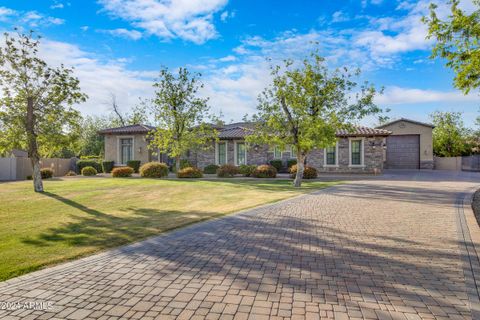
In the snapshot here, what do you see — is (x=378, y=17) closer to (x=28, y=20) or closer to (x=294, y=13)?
(x=294, y=13)

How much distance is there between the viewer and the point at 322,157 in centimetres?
2430

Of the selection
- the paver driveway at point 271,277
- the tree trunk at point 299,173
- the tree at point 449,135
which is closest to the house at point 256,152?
the tree trunk at point 299,173

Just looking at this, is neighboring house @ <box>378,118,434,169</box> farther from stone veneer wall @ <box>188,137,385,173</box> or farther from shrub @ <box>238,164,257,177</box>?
shrub @ <box>238,164,257,177</box>

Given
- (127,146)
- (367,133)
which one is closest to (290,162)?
(367,133)

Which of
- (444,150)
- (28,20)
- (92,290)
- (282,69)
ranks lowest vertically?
(92,290)

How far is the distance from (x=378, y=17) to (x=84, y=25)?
1225 cm

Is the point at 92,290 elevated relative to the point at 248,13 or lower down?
lower down

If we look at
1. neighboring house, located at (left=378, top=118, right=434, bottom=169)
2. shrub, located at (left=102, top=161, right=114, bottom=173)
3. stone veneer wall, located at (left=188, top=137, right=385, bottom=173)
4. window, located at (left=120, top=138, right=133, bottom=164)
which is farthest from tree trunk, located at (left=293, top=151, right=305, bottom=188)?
shrub, located at (left=102, top=161, right=114, bottom=173)

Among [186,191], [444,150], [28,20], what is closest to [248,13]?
[186,191]

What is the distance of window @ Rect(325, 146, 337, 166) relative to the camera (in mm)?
23969

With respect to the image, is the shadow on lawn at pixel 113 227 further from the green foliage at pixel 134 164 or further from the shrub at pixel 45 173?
the green foliage at pixel 134 164

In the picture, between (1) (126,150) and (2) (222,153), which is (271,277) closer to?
(2) (222,153)

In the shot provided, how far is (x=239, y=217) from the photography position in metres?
7.99

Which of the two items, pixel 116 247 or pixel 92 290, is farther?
pixel 116 247
